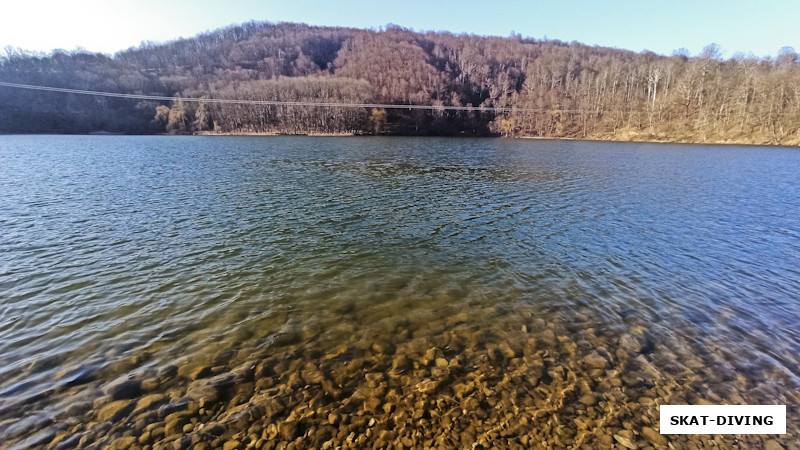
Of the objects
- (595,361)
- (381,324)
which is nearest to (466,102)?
(381,324)

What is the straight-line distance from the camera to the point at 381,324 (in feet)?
30.5

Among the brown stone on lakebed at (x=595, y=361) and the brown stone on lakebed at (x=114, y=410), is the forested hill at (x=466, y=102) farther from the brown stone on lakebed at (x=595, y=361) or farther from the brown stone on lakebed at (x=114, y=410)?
the brown stone on lakebed at (x=114, y=410)

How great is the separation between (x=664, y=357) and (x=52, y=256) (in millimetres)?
20185

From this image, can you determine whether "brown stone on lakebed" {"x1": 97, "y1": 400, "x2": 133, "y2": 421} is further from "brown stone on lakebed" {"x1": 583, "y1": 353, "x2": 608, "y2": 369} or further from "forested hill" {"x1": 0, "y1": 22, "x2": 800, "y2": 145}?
"forested hill" {"x1": 0, "y1": 22, "x2": 800, "y2": 145}

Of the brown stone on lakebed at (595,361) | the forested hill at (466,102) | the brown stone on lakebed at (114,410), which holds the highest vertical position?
the forested hill at (466,102)

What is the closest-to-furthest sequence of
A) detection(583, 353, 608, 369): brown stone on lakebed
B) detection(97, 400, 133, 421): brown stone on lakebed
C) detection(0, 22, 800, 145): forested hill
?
detection(97, 400, 133, 421): brown stone on lakebed, detection(583, 353, 608, 369): brown stone on lakebed, detection(0, 22, 800, 145): forested hill

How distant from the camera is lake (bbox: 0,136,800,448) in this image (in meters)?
6.15

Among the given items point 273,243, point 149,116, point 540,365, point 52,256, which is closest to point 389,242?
point 273,243

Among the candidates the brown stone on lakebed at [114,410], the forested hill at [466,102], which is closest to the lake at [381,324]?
the brown stone on lakebed at [114,410]

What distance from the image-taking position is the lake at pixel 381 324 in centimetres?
615

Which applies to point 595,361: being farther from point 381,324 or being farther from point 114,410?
point 114,410

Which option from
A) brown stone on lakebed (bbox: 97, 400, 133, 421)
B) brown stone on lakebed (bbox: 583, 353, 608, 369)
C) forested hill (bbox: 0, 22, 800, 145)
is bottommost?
brown stone on lakebed (bbox: 583, 353, 608, 369)

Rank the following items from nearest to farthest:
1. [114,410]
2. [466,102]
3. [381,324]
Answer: [114,410]
[381,324]
[466,102]

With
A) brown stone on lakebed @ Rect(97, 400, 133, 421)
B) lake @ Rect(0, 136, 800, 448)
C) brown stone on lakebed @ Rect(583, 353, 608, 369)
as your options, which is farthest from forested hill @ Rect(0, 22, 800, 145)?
brown stone on lakebed @ Rect(97, 400, 133, 421)
